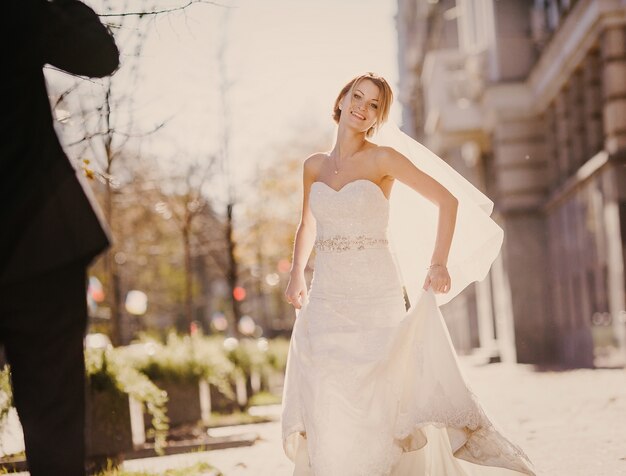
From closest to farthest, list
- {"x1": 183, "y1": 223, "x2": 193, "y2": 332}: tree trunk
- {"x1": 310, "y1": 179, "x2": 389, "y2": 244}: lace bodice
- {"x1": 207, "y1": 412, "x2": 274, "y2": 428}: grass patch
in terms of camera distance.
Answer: {"x1": 310, "y1": 179, "x2": 389, "y2": 244}: lace bodice → {"x1": 207, "y1": 412, "x2": 274, "y2": 428}: grass patch → {"x1": 183, "y1": 223, "x2": 193, "y2": 332}: tree trunk

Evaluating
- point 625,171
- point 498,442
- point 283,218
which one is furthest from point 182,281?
point 498,442

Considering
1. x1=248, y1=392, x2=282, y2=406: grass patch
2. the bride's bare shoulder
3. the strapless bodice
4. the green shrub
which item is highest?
the bride's bare shoulder

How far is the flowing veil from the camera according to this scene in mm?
5500

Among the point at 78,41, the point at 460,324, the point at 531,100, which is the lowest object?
the point at 460,324

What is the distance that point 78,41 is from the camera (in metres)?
2.57

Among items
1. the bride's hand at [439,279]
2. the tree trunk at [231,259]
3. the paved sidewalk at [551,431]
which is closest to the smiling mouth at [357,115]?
the bride's hand at [439,279]

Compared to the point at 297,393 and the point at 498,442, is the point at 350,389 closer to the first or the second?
the point at 297,393

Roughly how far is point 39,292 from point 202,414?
29.6 ft

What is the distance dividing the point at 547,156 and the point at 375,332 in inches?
707

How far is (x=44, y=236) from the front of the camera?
2496 mm

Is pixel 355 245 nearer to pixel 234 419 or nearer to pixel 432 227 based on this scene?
pixel 432 227

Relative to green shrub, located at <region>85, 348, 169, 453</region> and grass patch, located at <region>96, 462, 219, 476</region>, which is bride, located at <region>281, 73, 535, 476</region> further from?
green shrub, located at <region>85, 348, 169, 453</region>

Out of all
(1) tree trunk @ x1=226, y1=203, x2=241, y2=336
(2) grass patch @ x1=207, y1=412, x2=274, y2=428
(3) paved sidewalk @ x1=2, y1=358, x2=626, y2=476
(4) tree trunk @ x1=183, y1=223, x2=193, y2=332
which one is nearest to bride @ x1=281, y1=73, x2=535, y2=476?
(3) paved sidewalk @ x1=2, y1=358, x2=626, y2=476

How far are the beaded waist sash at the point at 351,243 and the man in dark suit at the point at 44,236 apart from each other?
2674mm
